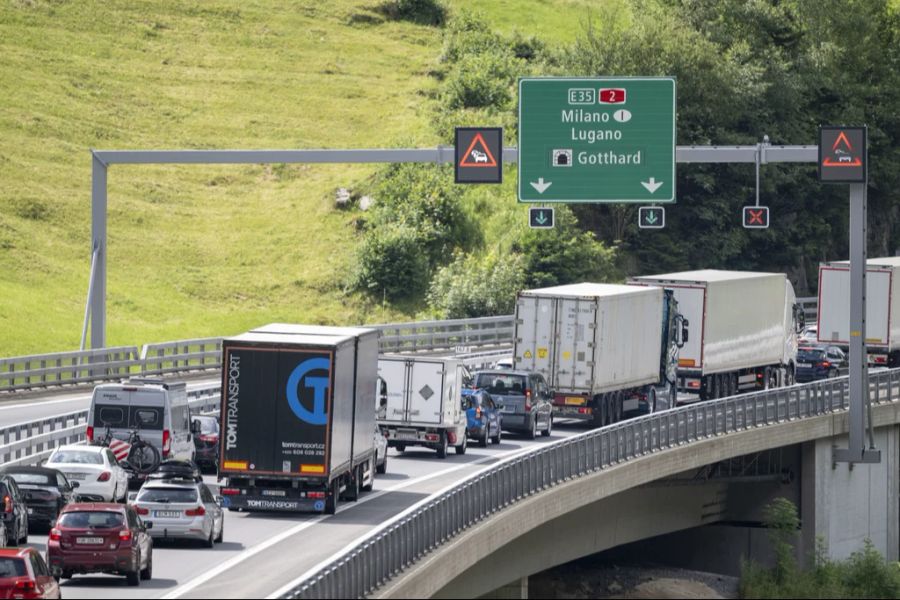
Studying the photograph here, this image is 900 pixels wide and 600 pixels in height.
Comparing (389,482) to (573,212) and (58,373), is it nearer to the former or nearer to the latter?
(58,373)

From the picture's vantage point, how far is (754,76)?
88750 millimetres

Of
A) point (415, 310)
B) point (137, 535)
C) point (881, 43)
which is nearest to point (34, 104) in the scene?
point (415, 310)

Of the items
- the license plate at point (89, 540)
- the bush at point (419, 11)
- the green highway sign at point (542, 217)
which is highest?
the bush at point (419, 11)

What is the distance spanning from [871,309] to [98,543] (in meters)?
45.2

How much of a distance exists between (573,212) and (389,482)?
47.0 meters

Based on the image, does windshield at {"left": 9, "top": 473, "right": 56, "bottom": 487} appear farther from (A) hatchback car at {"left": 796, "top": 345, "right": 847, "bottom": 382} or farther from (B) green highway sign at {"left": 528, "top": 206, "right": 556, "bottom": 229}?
(A) hatchback car at {"left": 796, "top": 345, "right": 847, "bottom": 382}

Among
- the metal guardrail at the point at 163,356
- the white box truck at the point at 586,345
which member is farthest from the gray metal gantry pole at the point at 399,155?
the metal guardrail at the point at 163,356

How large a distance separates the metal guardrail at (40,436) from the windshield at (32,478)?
14.3 ft

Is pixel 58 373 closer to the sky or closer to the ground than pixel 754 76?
closer to the ground

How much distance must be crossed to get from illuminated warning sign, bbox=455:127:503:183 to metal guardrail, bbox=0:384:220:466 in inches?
395

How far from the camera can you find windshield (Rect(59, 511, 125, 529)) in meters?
29.0

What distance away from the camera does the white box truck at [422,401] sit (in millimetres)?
46219

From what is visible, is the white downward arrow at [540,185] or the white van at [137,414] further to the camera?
the white downward arrow at [540,185]

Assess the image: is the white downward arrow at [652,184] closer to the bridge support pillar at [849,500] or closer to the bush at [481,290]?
the bridge support pillar at [849,500]
